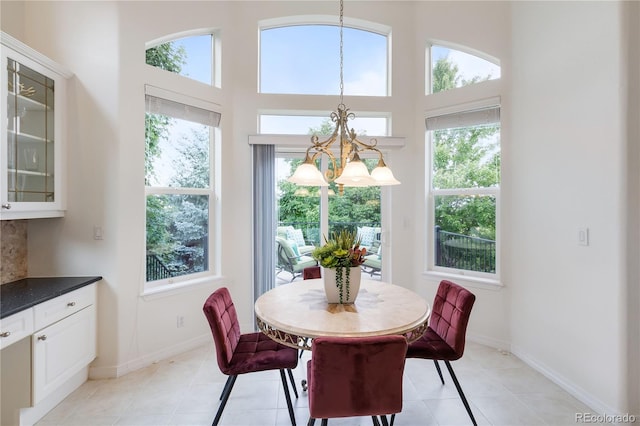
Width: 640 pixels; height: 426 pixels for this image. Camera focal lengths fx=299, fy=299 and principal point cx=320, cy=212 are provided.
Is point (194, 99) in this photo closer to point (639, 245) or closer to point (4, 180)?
point (4, 180)

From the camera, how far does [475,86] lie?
10.0ft

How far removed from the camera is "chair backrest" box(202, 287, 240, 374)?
1744mm

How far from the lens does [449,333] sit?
2.05m

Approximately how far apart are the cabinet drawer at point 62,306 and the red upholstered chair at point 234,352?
1.10m

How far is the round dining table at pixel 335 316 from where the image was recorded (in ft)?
5.03

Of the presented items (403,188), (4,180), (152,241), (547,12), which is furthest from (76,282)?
(547,12)

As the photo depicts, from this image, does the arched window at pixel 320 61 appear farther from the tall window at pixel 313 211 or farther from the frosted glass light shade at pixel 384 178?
→ the frosted glass light shade at pixel 384 178

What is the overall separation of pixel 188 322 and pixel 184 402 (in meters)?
0.90

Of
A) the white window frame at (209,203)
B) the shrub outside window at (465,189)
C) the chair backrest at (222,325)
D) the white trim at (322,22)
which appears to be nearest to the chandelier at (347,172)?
the chair backrest at (222,325)

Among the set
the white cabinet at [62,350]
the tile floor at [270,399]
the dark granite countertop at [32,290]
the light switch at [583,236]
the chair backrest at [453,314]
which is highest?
the light switch at [583,236]

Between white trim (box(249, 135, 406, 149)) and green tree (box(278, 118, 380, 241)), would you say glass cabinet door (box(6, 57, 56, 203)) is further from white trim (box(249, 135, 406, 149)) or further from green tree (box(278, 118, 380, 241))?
green tree (box(278, 118, 380, 241))

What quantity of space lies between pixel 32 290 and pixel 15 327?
433 mm

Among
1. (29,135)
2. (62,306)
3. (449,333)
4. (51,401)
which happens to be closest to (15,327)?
(62,306)

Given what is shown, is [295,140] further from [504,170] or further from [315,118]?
[504,170]
